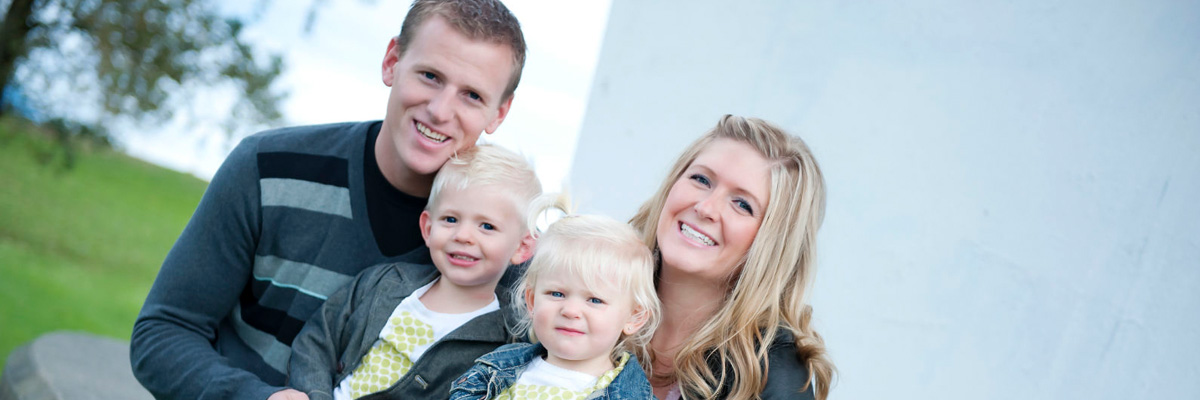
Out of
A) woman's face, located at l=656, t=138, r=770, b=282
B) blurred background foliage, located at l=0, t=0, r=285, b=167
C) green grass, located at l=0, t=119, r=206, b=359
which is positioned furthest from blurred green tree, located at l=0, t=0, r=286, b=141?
woman's face, located at l=656, t=138, r=770, b=282

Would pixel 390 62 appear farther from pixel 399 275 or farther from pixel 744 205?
pixel 744 205

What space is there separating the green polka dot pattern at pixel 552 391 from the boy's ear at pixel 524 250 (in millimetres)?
404

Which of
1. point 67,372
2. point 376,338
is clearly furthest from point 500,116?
point 67,372

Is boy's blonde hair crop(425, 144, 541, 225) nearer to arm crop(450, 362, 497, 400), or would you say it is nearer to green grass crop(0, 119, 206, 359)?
arm crop(450, 362, 497, 400)

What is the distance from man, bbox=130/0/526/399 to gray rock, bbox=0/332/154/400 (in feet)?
3.83

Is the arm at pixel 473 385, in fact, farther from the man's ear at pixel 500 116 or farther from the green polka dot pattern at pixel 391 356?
the man's ear at pixel 500 116

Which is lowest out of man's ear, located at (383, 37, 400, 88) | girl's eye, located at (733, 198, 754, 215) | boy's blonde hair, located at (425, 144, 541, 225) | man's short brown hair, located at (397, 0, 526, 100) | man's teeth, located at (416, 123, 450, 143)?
boy's blonde hair, located at (425, 144, 541, 225)

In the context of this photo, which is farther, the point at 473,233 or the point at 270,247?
the point at 270,247

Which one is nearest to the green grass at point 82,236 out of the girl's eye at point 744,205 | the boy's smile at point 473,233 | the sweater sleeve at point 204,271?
the sweater sleeve at point 204,271

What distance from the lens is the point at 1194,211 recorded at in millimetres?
2461

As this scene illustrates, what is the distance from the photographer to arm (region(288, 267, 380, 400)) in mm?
2184

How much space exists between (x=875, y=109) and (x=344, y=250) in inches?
71.1

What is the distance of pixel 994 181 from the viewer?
2.84 metres

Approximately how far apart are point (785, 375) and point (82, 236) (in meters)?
Result: 15.7
